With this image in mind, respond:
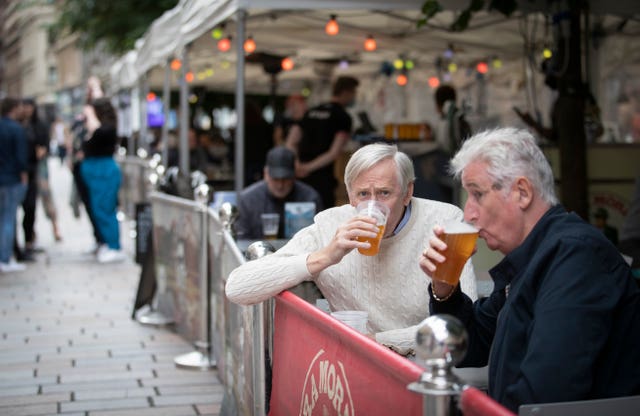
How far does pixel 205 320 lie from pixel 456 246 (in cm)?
447

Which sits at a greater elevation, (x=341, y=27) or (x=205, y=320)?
(x=341, y=27)

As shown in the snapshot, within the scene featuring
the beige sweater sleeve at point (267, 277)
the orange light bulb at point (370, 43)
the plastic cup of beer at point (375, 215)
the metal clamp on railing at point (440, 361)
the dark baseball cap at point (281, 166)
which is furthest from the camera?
the orange light bulb at point (370, 43)

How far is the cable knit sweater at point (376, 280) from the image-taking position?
3.81m

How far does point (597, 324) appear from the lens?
96.9 inches

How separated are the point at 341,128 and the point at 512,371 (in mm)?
7881

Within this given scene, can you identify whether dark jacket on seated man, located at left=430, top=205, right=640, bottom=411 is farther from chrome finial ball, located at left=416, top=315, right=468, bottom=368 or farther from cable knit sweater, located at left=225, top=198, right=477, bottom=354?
cable knit sweater, located at left=225, top=198, right=477, bottom=354

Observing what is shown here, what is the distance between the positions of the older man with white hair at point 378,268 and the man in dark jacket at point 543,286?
0.79 metres

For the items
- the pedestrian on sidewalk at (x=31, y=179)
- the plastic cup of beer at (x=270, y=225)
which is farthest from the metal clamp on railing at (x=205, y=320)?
the pedestrian on sidewalk at (x=31, y=179)

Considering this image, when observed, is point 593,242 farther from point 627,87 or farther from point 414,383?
point 627,87

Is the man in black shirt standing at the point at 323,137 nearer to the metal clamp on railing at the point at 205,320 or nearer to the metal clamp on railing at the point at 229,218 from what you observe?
the metal clamp on railing at the point at 205,320

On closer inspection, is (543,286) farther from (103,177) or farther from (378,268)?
(103,177)

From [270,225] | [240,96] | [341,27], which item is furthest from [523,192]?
[341,27]

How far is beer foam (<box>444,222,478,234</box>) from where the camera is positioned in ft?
9.24

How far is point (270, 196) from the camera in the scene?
735 centimetres
